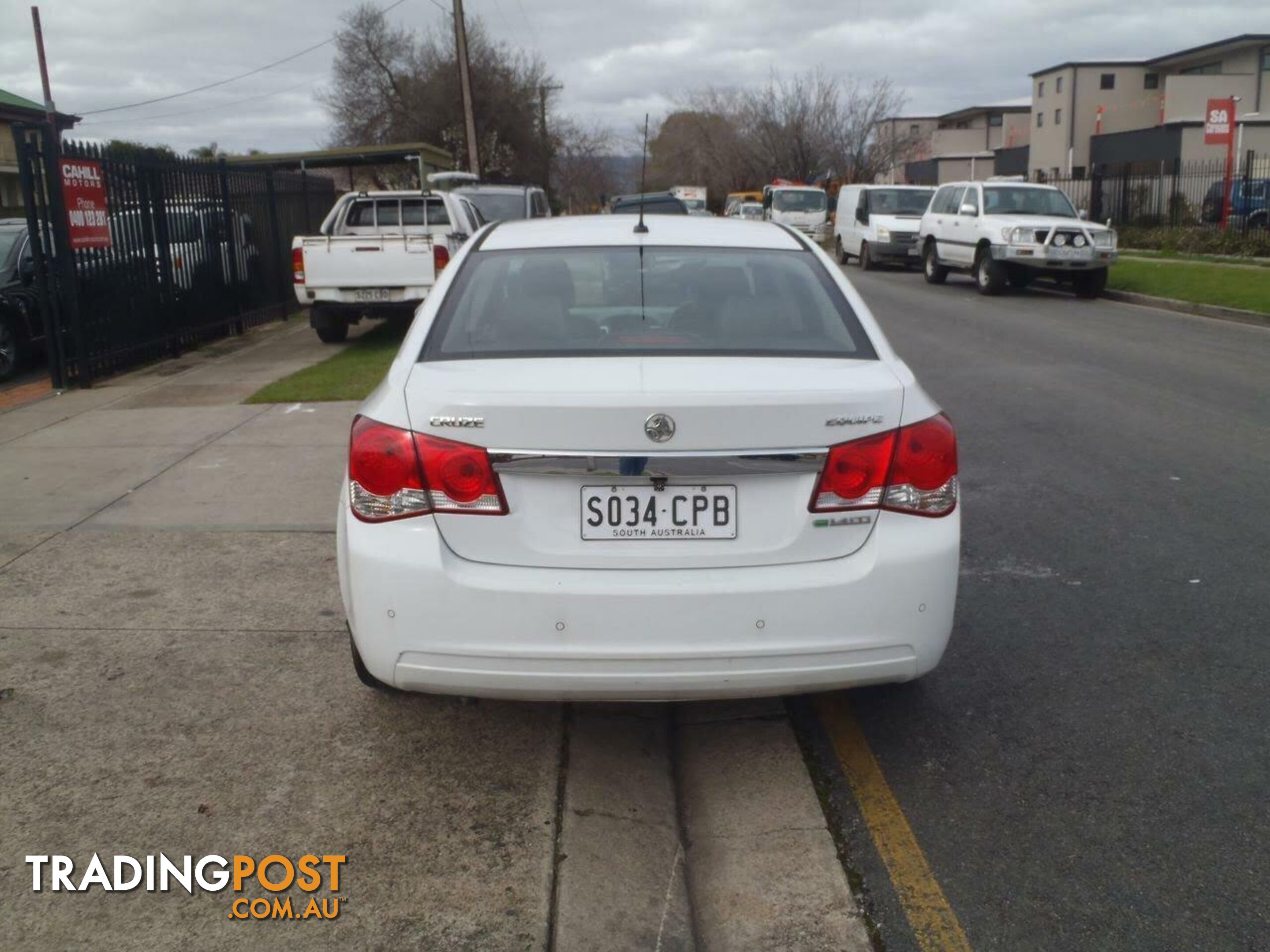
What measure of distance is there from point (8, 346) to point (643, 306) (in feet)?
35.3

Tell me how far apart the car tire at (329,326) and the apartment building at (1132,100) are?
40.9 metres

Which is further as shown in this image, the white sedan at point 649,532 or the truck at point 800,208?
the truck at point 800,208

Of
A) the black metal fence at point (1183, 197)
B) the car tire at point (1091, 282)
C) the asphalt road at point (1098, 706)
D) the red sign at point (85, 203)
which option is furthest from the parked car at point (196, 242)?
the black metal fence at point (1183, 197)

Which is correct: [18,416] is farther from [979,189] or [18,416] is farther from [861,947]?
[979,189]

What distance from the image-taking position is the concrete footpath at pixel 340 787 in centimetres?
316

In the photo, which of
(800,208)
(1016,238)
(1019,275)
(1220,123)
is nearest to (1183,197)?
(1220,123)

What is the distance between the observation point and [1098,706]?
14.4 ft

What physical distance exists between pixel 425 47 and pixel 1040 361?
A: 50.4 meters

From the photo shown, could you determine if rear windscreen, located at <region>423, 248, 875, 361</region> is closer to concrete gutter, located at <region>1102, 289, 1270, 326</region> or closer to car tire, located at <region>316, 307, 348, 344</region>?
car tire, located at <region>316, 307, 348, 344</region>

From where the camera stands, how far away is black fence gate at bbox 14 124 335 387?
11.5m

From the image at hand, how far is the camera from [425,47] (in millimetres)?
57344

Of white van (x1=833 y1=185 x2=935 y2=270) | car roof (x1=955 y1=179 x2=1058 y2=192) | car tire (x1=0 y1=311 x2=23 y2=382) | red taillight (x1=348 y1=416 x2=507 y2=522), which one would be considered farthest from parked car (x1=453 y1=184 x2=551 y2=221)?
red taillight (x1=348 y1=416 x2=507 y2=522)

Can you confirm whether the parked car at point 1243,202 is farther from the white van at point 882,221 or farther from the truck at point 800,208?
the truck at point 800,208

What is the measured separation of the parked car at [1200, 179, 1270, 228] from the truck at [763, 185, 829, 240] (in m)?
10.6
